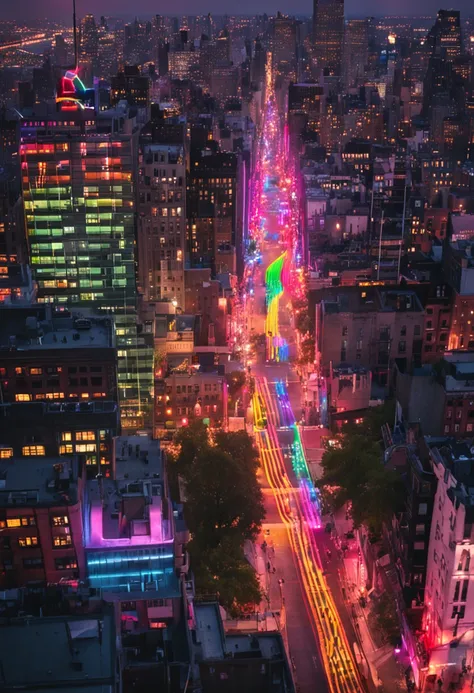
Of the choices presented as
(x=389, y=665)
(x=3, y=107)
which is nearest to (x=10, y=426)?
(x=389, y=665)

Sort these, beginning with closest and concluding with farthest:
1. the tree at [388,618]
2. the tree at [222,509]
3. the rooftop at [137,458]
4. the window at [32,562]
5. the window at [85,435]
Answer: the window at [32,562], the tree at [388,618], the tree at [222,509], the rooftop at [137,458], the window at [85,435]

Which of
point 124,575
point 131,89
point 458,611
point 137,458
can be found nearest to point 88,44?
point 131,89

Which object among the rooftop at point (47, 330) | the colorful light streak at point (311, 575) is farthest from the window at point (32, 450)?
the colorful light streak at point (311, 575)

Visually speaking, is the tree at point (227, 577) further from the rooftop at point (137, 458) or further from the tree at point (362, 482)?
the tree at point (362, 482)

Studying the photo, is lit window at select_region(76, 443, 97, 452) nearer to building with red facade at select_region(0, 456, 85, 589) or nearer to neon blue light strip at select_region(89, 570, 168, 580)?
building with red facade at select_region(0, 456, 85, 589)

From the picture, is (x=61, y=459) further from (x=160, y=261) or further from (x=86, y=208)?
(x=160, y=261)

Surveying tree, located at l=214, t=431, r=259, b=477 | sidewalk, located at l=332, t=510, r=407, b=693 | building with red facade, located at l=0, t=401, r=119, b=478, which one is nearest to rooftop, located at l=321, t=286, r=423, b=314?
tree, located at l=214, t=431, r=259, b=477

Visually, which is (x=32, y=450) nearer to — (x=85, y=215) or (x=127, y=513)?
(x=127, y=513)
